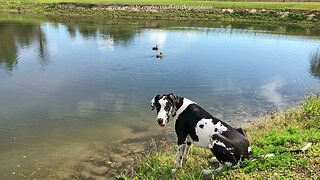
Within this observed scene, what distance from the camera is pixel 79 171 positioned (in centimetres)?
696

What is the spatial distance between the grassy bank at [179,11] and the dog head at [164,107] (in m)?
51.4

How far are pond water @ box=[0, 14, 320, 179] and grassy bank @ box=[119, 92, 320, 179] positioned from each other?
1.22 metres

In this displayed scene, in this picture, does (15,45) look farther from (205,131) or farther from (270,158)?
(270,158)

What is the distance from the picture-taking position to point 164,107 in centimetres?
539

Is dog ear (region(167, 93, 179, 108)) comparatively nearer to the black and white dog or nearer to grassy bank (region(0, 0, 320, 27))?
the black and white dog

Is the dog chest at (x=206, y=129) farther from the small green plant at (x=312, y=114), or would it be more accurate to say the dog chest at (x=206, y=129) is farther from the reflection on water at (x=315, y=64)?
the reflection on water at (x=315, y=64)

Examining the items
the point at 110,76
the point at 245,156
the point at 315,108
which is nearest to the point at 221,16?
the point at 110,76

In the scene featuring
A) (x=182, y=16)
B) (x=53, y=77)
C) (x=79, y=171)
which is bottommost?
(x=79, y=171)

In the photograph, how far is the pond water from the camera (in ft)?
25.7

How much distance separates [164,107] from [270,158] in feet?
8.63

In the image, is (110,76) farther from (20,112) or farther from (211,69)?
(211,69)

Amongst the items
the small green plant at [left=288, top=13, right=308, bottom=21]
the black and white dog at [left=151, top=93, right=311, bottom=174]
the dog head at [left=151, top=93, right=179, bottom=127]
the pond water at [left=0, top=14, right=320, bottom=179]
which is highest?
the small green plant at [left=288, top=13, right=308, bottom=21]

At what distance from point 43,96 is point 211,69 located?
11.1 meters

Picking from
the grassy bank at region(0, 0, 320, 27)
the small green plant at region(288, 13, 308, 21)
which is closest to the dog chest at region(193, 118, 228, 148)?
the grassy bank at region(0, 0, 320, 27)
